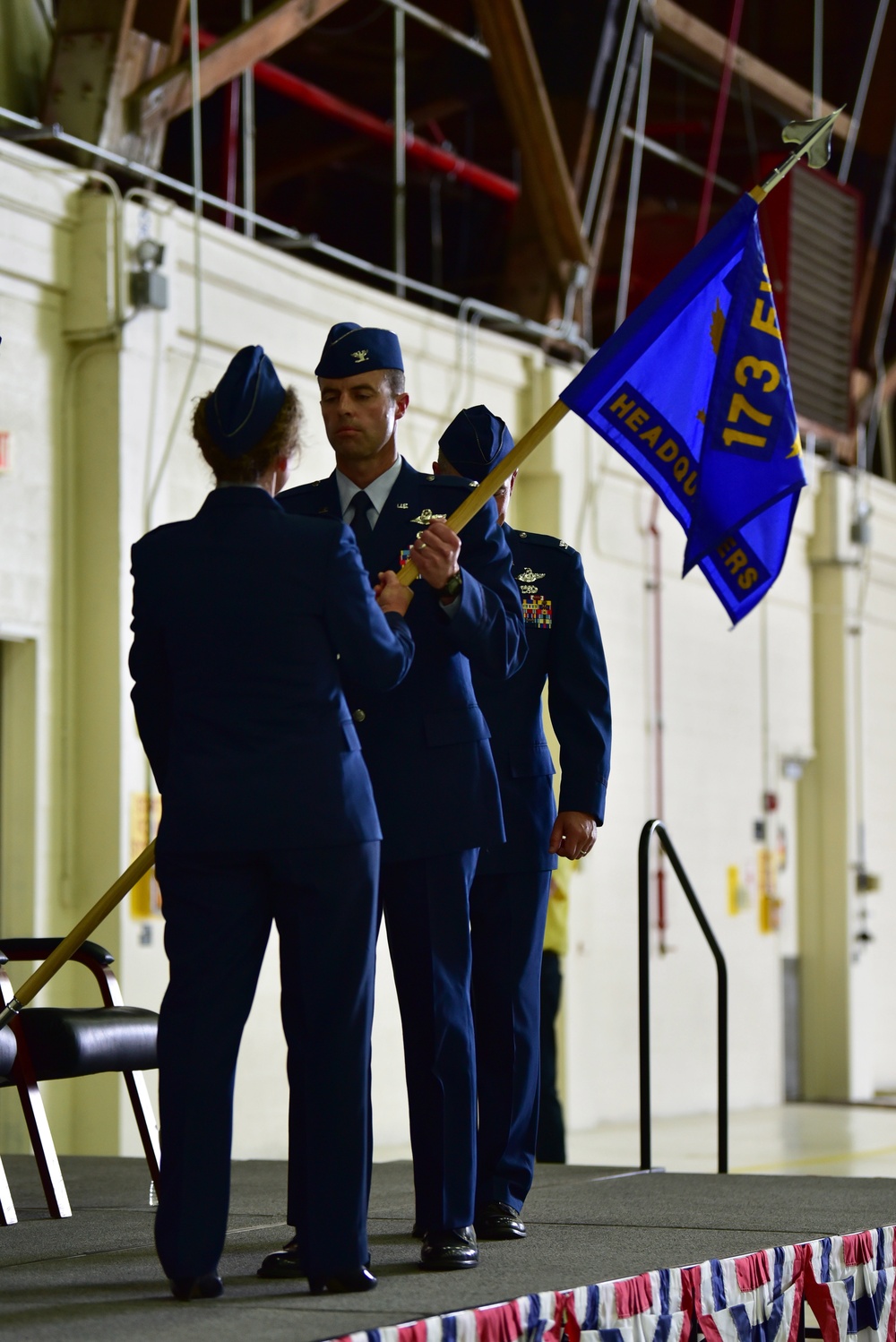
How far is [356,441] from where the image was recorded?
3189mm

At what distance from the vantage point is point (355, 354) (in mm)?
3150

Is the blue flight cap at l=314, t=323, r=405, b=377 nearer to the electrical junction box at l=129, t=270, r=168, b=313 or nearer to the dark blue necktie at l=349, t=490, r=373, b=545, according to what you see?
the dark blue necktie at l=349, t=490, r=373, b=545

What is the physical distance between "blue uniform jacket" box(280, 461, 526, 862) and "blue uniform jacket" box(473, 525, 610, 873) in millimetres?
528

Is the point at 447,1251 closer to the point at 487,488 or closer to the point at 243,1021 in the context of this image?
the point at 243,1021

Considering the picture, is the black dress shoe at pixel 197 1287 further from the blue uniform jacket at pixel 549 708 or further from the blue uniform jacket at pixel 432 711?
the blue uniform jacket at pixel 549 708

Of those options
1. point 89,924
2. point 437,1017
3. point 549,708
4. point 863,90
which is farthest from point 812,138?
point 863,90

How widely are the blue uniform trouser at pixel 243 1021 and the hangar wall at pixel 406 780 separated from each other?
1.22 feet

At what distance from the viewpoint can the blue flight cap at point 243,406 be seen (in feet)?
9.24

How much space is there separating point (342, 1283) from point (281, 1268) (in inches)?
10.9

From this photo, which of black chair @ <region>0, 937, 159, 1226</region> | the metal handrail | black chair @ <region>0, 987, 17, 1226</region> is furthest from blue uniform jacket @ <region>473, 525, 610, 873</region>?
the metal handrail

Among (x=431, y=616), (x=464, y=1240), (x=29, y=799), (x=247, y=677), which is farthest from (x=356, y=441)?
(x=29, y=799)

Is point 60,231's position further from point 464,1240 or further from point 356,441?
point 464,1240

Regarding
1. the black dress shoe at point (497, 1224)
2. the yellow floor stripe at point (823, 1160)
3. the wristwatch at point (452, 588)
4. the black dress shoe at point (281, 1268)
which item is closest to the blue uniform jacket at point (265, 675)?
the wristwatch at point (452, 588)

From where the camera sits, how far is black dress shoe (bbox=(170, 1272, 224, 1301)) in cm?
276
